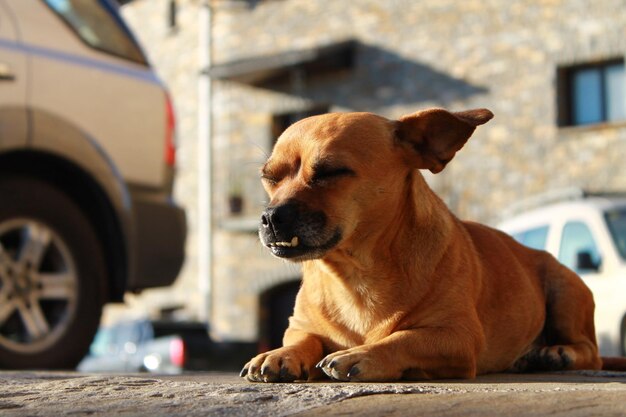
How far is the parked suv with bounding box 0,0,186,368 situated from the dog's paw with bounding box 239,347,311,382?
6.99 feet

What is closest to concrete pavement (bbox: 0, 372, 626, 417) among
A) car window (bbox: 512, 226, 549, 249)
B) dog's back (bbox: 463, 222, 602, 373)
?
dog's back (bbox: 463, 222, 602, 373)

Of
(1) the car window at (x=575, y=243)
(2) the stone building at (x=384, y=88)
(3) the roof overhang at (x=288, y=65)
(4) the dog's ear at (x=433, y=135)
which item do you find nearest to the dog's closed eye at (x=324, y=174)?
(4) the dog's ear at (x=433, y=135)

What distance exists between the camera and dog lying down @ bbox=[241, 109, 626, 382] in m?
4.43

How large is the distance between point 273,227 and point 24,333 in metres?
2.23

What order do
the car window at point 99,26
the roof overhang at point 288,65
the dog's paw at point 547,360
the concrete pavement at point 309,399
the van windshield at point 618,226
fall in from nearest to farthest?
1. the concrete pavement at point 309,399
2. the dog's paw at point 547,360
3. the car window at point 99,26
4. the van windshield at point 618,226
5. the roof overhang at point 288,65

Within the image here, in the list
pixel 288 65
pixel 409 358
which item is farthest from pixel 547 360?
pixel 288 65

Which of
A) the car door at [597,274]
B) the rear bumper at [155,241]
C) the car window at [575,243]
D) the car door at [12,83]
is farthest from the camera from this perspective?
the car window at [575,243]

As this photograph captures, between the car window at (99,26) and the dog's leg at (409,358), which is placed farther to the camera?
the car window at (99,26)

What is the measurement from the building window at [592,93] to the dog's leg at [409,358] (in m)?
16.4

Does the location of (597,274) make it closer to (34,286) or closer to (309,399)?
(34,286)

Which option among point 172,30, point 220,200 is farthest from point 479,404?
point 172,30

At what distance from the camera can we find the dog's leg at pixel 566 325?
5406 mm

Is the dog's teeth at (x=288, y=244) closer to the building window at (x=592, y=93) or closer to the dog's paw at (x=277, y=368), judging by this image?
the dog's paw at (x=277, y=368)

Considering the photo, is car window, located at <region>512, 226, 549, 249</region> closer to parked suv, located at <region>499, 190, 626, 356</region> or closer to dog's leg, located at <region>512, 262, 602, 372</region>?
parked suv, located at <region>499, 190, 626, 356</region>
